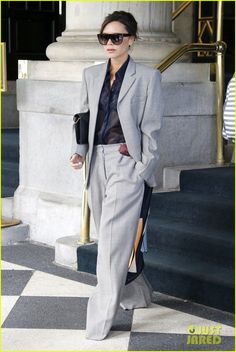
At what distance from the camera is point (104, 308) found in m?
5.27

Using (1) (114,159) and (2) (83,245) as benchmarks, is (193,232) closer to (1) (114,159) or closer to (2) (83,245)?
(2) (83,245)

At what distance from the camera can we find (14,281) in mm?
6605

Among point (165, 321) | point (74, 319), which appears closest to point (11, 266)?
point (74, 319)

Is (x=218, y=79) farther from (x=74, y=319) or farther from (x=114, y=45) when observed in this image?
(x=74, y=319)

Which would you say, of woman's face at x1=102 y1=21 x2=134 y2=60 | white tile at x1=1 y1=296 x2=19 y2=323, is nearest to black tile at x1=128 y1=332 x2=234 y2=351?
white tile at x1=1 y1=296 x2=19 y2=323

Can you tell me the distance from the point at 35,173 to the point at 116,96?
3001 millimetres

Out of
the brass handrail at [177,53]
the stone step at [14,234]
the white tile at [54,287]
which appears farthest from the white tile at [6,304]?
the brass handrail at [177,53]

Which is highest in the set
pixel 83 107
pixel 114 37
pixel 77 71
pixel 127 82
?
pixel 114 37

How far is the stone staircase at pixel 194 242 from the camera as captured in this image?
19.5 feet

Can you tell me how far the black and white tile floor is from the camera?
522cm

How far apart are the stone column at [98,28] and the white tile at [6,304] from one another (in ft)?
7.82

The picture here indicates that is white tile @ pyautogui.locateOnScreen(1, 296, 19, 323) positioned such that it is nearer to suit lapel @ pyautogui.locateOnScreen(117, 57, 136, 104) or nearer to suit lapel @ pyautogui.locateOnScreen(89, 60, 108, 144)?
suit lapel @ pyautogui.locateOnScreen(89, 60, 108, 144)

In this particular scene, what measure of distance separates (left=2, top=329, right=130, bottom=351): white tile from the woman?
3.3 inches

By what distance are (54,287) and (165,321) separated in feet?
3.58
